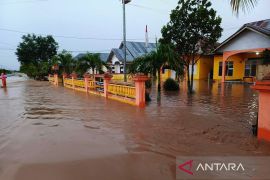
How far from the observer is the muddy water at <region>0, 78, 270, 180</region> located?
3326mm

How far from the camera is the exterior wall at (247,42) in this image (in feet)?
53.6

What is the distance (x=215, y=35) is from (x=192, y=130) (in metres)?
9.07

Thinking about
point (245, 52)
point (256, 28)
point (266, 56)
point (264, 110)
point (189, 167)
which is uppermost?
point (256, 28)

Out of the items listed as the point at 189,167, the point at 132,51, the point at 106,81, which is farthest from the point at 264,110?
the point at 132,51

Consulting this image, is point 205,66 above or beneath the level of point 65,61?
beneath

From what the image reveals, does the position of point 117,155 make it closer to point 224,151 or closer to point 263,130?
Answer: point 224,151

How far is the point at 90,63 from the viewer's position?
632 inches

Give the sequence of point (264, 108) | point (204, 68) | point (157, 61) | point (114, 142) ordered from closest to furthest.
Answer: point (264, 108) < point (114, 142) < point (157, 61) < point (204, 68)

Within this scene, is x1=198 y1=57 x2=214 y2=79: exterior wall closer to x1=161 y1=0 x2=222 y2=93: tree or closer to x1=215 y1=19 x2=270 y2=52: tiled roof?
x1=215 y1=19 x2=270 y2=52: tiled roof

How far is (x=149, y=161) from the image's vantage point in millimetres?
3652

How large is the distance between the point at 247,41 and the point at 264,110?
51.4 feet

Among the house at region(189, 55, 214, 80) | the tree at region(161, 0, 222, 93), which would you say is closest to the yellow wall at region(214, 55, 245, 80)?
the house at region(189, 55, 214, 80)

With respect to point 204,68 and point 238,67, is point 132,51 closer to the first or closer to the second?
point 204,68

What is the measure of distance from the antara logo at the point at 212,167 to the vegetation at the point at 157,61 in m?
6.75
